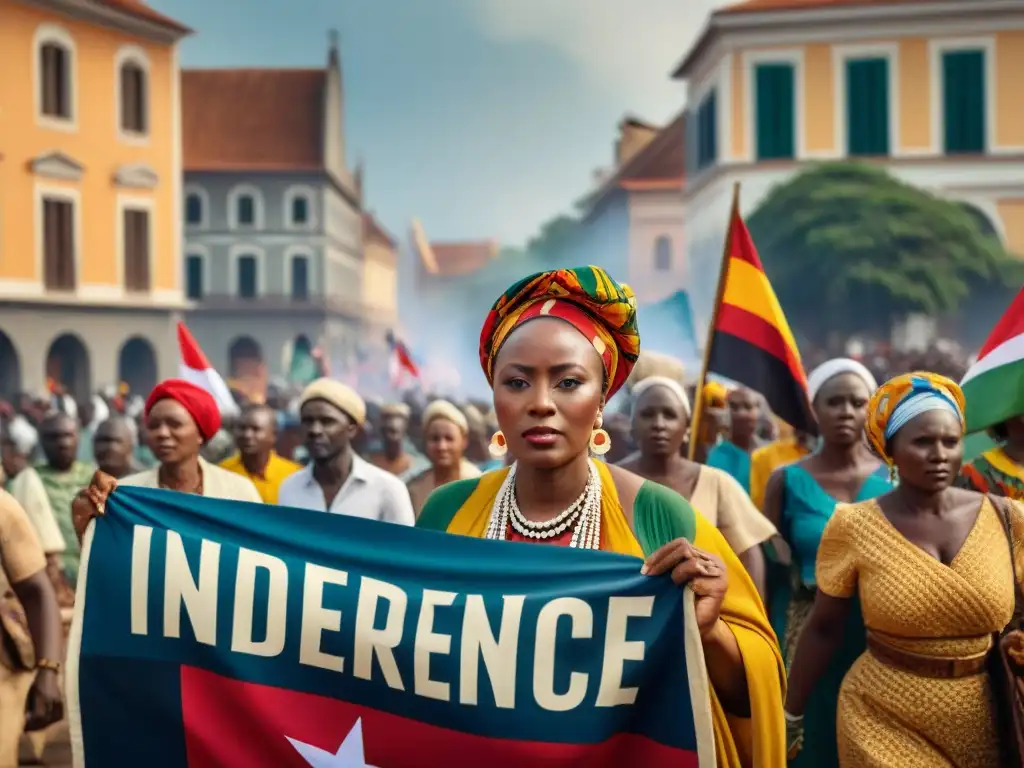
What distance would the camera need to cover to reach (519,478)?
Result: 11.5 ft

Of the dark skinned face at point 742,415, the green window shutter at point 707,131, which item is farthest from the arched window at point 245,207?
the dark skinned face at point 742,415

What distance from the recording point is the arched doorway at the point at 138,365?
40.2 metres

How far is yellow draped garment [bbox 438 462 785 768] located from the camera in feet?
10.5

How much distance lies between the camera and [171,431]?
591 centimetres

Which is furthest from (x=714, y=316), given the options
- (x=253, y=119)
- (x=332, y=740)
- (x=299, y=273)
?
(x=253, y=119)

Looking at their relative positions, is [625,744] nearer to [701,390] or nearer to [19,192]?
[701,390]

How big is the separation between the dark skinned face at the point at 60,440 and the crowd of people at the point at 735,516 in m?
0.60

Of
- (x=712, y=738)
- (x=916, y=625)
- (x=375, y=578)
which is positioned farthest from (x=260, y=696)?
(x=916, y=625)

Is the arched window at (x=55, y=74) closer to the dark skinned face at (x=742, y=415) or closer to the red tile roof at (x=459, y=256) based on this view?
the dark skinned face at (x=742, y=415)

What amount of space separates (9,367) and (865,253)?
22407 mm

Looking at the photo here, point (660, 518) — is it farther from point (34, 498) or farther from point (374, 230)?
point (374, 230)

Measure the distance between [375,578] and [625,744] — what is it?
0.74 metres

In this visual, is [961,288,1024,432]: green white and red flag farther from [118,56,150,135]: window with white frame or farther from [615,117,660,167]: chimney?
[615,117,660,167]: chimney

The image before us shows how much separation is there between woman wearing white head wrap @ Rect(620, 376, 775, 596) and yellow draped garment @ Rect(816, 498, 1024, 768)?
150 centimetres
